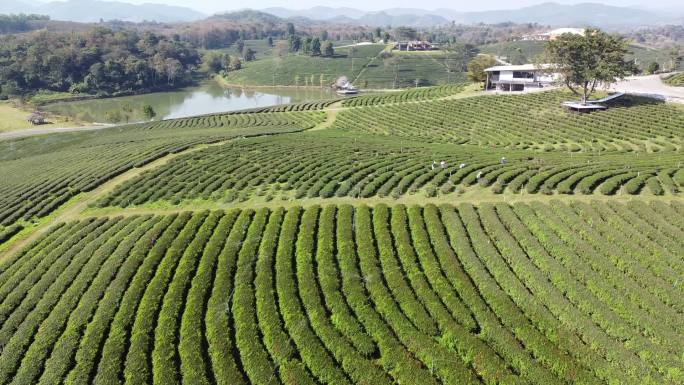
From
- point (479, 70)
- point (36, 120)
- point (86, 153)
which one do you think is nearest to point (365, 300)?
point (86, 153)

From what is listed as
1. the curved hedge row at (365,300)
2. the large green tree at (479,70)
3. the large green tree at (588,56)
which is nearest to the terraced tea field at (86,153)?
the curved hedge row at (365,300)

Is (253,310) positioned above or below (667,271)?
below

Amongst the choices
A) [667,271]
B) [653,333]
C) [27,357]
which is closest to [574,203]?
[667,271]

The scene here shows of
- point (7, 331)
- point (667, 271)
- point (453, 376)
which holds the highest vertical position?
point (667, 271)

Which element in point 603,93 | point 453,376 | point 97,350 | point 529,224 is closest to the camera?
point 453,376

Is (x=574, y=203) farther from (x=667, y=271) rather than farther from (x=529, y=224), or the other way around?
(x=667, y=271)

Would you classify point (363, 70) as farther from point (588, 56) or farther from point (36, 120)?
point (588, 56)
